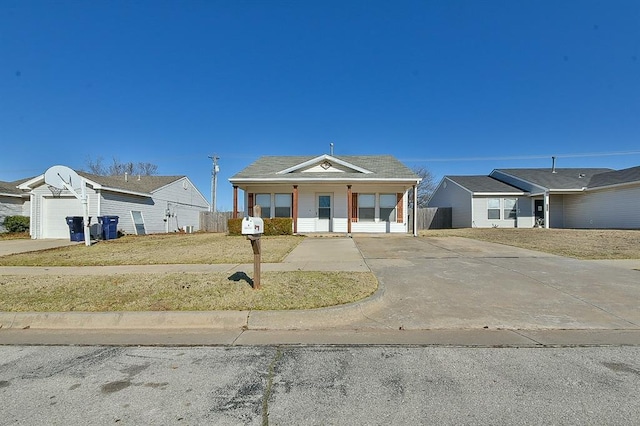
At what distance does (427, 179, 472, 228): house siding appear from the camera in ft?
77.7

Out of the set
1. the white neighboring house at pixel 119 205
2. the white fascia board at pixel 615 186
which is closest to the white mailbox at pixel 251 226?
the white neighboring house at pixel 119 205

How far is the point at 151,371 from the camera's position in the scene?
119 inches

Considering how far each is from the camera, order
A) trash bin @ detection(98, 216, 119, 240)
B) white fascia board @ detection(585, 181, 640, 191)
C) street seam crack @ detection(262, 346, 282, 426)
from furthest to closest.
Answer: white fascia board @ detection(585, 181, 640, 191), trash bin @ detection(98, 216, 119, 240), street seam crack @ detection(262, 346, 282, 426)

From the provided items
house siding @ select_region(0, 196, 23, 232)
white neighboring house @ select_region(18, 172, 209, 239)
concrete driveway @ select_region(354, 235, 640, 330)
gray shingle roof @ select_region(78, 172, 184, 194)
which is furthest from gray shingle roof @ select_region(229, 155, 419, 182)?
house siding @ select_region(0, 196, 23, 232)

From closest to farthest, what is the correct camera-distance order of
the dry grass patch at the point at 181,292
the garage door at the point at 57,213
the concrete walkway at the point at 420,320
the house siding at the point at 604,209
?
the concrete walkway at the point at 420,320 < the dry grass patch at the point at 181,292 < the garage door at the point at 57,213 < the house siding at the point at 604,209

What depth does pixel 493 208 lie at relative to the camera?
23297 millimetres

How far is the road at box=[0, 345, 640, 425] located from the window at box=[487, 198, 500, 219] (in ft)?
72.3

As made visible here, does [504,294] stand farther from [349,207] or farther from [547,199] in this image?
[547,199]

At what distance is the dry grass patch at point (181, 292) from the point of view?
4680 mm

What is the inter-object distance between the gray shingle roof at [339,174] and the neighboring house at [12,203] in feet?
48.5

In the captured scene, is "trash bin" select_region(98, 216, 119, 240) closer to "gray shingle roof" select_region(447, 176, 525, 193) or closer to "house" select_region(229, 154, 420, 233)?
"house" select_region(229, 154, 420, 233)

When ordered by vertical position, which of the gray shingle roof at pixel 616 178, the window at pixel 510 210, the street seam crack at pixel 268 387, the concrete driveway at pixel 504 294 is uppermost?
the gray shingle roof at pixel 616 178

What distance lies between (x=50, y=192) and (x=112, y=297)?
A: 1645 cm

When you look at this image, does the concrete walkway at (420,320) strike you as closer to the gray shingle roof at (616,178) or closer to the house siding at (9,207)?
the gray shingle roof at (616,178)
